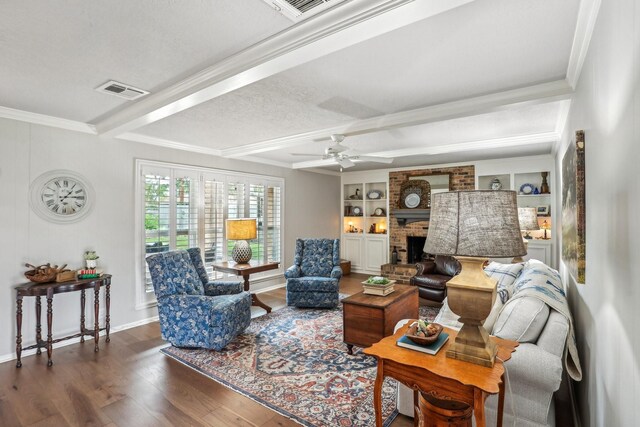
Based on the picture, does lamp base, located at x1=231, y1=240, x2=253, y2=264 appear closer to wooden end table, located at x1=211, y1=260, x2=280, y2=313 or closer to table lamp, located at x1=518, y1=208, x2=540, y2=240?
wooden end table, located at x1=211, y1=260, x2=280, y2=313

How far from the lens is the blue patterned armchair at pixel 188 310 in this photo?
334 centimetres

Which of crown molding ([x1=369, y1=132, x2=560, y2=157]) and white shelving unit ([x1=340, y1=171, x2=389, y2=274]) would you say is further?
white shelving unit ([x1=340, y1=171, x2=389, y2=274])

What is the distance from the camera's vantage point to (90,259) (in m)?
3.68

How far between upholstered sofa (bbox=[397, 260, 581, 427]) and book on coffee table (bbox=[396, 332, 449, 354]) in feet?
1.19

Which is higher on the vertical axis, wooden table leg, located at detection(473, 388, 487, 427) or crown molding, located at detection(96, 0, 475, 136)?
crown molding, located at detection(96, 0, 475, 136)

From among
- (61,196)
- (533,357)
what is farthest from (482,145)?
(61,196)

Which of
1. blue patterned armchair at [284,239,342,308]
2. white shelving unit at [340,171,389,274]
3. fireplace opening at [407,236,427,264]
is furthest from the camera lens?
white shelving unit at [340,171,389,274]

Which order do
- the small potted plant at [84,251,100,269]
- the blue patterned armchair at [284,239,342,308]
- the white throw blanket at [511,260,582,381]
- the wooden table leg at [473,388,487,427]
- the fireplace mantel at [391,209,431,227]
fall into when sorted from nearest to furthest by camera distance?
the wooden table leg at [473,388,487,427]
the white throw blanket at [511,260,582,381]
the small potted plant at [84,251,100,269]
the blue patterned armchair at [284,239,342,308]
the fireplace mantel at [391,209,431,227]

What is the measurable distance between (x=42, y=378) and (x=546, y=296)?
13.5ft

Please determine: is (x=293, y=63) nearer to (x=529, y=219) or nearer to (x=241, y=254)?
(x=241, y=254)

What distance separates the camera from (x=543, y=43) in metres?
2.04

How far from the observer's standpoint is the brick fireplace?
641cm

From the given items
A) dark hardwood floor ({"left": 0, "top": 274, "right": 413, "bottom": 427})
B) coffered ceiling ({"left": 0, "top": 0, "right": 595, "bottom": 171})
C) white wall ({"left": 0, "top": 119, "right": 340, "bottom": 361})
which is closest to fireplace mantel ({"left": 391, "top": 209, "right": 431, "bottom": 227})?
coffered ceiling ({"left": 0, "top": 0, "right": 595, "bottom": 171})

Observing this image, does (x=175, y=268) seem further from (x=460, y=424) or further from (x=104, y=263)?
(x=460, y=424)
